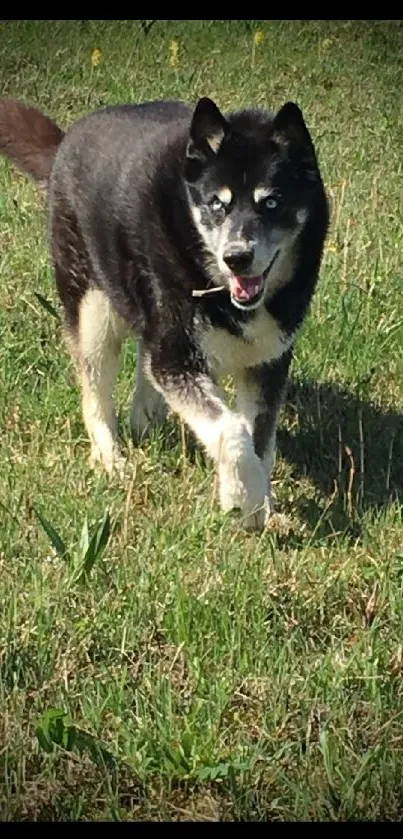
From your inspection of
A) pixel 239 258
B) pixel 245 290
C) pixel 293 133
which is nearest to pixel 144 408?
pixel 245 290

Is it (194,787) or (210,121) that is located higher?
(210,121)

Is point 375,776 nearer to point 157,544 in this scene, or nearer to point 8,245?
point 157,544

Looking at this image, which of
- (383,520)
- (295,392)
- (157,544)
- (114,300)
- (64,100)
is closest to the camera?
(157,544)

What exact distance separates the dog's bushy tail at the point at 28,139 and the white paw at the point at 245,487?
1886mm

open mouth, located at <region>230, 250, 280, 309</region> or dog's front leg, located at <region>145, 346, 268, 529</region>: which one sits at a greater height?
open mouth, located at <region>230, 250, 280, 309</region>

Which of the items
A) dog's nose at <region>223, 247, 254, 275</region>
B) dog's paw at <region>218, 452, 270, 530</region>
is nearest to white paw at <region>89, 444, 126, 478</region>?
dog's paw at <region>218, 452, 270, 530</region>

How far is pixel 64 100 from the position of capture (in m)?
10.2

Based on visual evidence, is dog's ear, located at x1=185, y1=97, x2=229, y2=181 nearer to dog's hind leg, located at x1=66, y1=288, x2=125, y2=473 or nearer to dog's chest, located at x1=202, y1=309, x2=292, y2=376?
dog's chest, located at x1=202, y1=309, x2=292, y2=376

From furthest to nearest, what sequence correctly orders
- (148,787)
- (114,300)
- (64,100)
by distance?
(64,100) < (114,300) < (148,787)

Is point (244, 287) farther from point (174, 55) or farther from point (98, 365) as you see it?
point (174, 55)

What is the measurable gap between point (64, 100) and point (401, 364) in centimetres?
470

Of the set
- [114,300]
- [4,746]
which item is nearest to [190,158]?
[114,300]

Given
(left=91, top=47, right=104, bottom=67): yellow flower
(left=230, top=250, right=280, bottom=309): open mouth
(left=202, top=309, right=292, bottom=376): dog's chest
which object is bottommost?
(left=91, top=47, right=104, bottom=67): yellow flower

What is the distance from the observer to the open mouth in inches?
194
